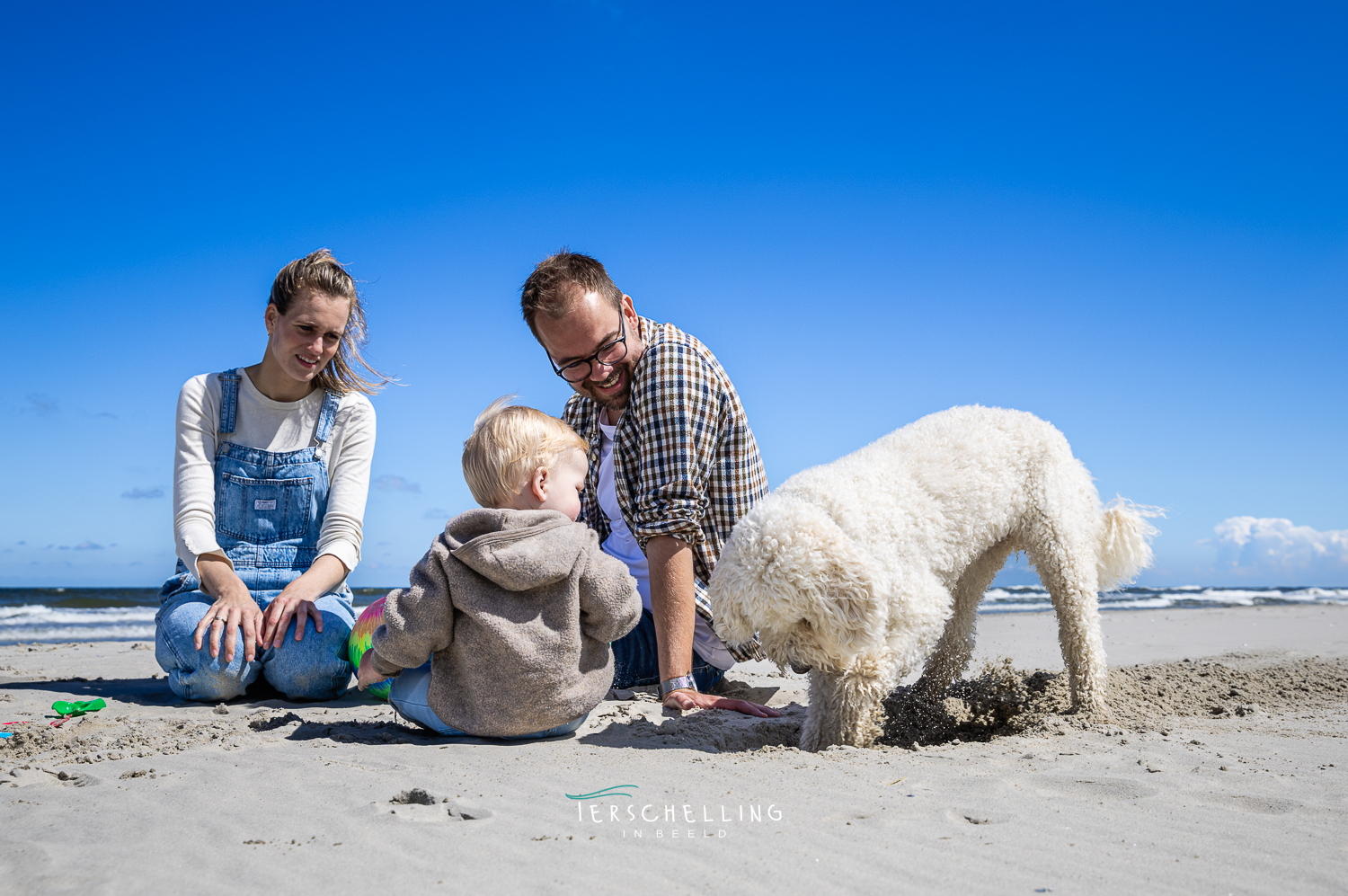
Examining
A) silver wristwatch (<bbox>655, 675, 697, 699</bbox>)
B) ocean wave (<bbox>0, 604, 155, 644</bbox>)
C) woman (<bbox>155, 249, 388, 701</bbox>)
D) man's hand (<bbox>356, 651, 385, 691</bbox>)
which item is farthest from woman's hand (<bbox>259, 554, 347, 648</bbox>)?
ocean wave (<bbox>0, 604, 155, 644</bbox>)

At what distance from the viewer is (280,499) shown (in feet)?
14.3

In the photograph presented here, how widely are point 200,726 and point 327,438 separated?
64.8 inches

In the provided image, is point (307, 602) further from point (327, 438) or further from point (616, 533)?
point (616, 533)

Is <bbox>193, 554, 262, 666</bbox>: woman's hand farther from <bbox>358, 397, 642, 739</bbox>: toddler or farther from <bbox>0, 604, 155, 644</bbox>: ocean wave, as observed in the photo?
<bbox>0, 604, 155, 644</bbox>: ocean wave

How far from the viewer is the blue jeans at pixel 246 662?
397cm

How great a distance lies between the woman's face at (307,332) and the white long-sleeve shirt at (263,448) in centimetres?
28

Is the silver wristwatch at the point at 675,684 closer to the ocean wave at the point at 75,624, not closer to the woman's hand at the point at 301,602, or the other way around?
the woman's hand at the point at 301,602

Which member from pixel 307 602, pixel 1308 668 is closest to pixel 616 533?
pixel 307 602

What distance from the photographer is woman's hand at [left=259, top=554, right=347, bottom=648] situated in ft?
12.4

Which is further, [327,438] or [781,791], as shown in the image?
[327,438]

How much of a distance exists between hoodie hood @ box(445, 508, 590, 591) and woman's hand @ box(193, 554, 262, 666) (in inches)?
60.7

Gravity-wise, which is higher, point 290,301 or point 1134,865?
point 290,301

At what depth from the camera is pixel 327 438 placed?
4457 mm

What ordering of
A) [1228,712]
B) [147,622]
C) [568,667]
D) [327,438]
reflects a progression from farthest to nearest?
1. [147,622]
2. [327,438]
3. [1228,712]
4. [568,667]
